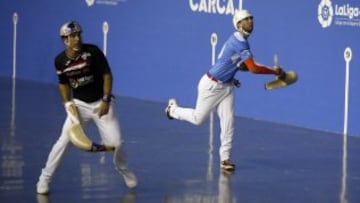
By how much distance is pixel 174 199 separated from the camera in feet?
32.4

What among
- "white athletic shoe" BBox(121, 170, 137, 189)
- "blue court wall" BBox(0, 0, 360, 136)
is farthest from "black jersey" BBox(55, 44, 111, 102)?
"blue court wall" BBox(0, 0, 360, 136)

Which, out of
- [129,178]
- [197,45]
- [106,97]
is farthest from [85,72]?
[197,45]

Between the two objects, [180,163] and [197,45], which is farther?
[197,45]

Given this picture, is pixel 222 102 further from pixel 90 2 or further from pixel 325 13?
pixel 90 2

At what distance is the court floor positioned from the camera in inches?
398

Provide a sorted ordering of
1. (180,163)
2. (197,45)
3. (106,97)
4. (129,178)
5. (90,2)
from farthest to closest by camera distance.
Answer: (90,2) < (197,45) < (180,163) < (129,178) < (106,97)

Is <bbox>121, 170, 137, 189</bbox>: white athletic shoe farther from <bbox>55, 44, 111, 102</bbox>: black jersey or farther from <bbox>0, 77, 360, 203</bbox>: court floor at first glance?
<bbox>55, 44, 111, 102</bbox>: black jersey

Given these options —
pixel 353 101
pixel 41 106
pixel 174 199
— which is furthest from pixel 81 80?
pixel 41 106

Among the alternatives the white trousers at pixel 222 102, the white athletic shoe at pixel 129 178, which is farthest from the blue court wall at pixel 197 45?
the white athletic shoe at pixel 129 178

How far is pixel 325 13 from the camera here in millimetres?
14453

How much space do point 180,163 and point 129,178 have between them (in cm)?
177

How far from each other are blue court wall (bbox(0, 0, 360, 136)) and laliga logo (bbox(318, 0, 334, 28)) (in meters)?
0.01

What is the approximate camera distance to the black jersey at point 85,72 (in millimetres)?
9695

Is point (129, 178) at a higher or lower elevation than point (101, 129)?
lower
